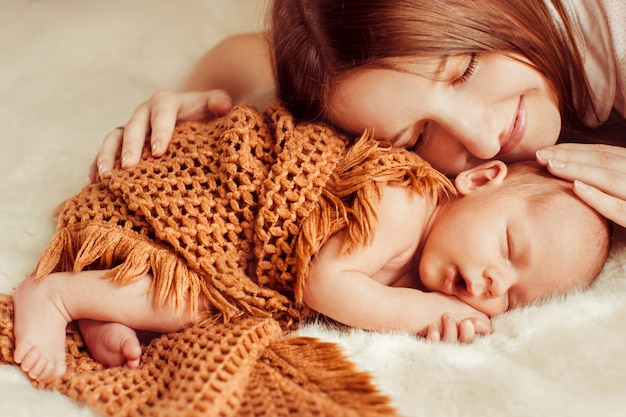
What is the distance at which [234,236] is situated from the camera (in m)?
0.91

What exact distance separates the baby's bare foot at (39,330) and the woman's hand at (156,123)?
0.76ft

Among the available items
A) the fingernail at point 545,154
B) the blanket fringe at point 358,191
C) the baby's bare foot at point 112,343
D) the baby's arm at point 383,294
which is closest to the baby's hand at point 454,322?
the baby's arm at point 383,294

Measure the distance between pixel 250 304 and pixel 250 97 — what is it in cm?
55

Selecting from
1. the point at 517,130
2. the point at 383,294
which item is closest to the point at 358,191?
the point at 383,294

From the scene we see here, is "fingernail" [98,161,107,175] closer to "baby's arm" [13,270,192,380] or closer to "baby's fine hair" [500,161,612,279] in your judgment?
"baby's arm" [13,270,192,380]

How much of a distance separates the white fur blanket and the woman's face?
243 mm

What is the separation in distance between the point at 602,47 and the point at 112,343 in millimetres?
902

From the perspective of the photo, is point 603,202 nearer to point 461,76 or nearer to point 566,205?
point 566,205

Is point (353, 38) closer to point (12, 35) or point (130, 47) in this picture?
point (130, 47)

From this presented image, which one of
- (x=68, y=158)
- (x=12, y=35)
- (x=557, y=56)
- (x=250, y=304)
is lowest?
(x=250, y=304)

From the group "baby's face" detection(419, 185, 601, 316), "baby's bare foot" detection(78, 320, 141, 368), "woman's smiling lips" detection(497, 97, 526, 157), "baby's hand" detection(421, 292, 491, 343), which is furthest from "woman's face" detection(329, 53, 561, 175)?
"baby's bare foot" detection(78, 320, 141, 368)

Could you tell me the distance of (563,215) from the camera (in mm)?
884

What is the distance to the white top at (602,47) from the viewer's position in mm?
1076

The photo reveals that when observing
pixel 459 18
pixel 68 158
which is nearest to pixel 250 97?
pixel 68 158
